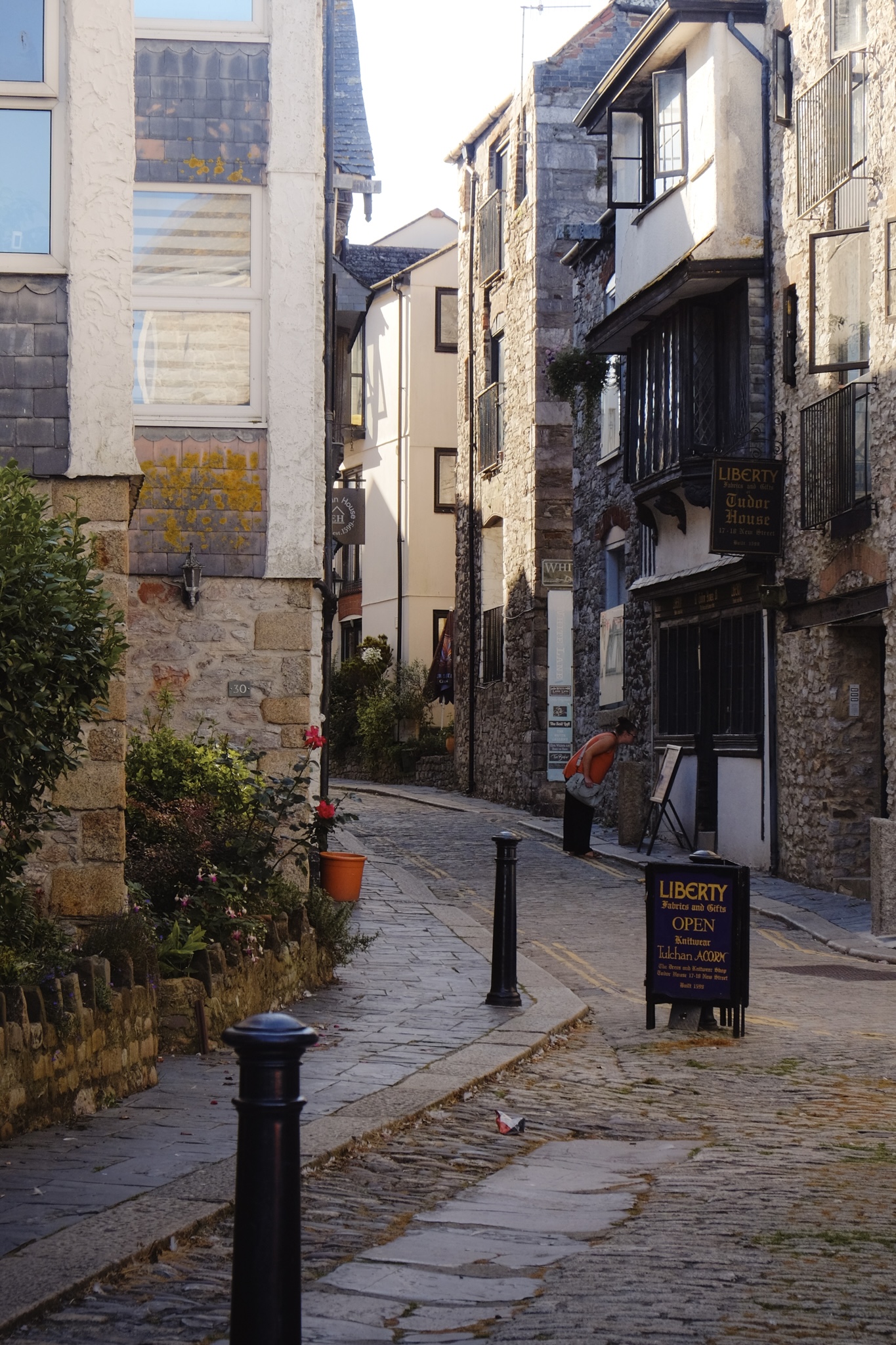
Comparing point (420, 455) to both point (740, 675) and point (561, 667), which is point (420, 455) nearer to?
point (561, 667)

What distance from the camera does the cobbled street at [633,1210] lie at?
13.7ft

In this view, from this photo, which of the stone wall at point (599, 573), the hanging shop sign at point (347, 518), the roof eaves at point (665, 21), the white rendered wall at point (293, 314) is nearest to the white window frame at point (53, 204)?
the white rendered wall at point (293, 314)

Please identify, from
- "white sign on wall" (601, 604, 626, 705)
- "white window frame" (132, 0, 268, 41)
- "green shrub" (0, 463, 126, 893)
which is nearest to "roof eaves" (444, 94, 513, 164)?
"white sign on wall" (601, 604, 626, 705)

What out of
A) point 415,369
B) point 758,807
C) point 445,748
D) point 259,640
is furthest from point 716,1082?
point 415,369

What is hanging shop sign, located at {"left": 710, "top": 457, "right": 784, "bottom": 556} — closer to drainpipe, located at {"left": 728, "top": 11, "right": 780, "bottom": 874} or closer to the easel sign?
drainpipe, located at {"left": 728, "top": 11, "right": 780, "bottom": 874}

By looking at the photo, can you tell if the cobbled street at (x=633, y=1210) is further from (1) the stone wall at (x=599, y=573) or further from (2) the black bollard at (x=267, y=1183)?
(1) the stone wall at (x=599, y=573)

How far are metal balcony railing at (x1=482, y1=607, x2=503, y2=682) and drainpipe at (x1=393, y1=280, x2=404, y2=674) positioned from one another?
21.7 feet

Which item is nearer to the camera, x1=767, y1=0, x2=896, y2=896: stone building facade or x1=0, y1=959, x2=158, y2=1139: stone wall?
x1=0, y1=959, x2=158, y2=1139: stone wall

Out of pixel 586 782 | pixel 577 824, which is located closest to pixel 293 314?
pixel 586 782

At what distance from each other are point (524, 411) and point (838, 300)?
42.1 ft

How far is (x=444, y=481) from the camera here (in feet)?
124

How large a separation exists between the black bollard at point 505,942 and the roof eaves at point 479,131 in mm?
22705

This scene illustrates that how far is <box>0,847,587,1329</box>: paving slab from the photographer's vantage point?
4703 millimetres

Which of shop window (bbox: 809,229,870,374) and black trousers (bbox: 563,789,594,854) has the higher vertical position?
shop window (bbox: 809,229,870,374)
